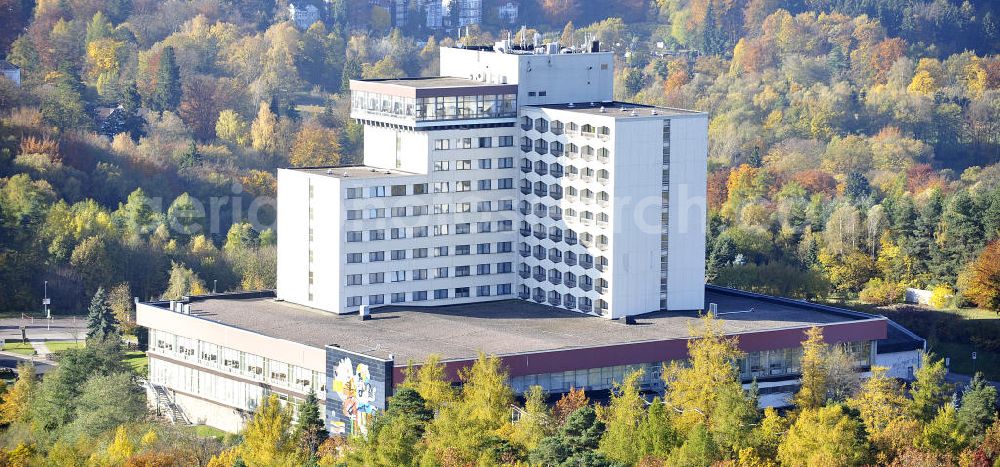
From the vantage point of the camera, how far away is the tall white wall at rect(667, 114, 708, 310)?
115875 millimetres

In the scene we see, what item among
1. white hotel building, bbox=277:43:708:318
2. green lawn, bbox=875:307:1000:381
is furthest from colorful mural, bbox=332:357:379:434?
green lawn, bbox=875:307:1000:381

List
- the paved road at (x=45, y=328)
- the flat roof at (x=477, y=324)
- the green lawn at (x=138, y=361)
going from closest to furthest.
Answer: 1. the flat roof at (x=477, y=324)
2. the green lawn at (x=138, y=361)
3. the paved road at (x=45, y=328)

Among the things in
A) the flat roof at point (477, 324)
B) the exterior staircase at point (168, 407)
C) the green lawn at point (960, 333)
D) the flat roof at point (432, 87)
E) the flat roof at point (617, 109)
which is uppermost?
the flat roof at point (432, 87)

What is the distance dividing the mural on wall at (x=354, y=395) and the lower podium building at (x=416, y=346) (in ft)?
0.16

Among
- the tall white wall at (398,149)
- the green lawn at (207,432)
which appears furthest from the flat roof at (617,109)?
the green lawn at (207,432)

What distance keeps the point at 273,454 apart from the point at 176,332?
20.8m

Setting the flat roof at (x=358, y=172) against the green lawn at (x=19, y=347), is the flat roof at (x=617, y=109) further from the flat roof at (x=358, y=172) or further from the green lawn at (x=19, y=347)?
the green lawn at (x=19, y=347)

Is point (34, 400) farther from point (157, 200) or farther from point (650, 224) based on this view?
point (157, 200)

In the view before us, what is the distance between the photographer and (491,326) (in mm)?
113750

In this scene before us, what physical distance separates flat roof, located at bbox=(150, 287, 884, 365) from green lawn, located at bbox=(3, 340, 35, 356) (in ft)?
50.9

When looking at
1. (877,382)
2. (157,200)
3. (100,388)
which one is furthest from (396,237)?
(157,200)

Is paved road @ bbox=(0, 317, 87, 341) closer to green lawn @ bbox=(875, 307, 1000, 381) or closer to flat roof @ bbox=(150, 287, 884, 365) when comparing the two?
flat roof @ bbox=(150, 287, 884, 365)

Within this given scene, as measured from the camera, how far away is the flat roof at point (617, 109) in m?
116

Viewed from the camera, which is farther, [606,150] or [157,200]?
[157,200]
